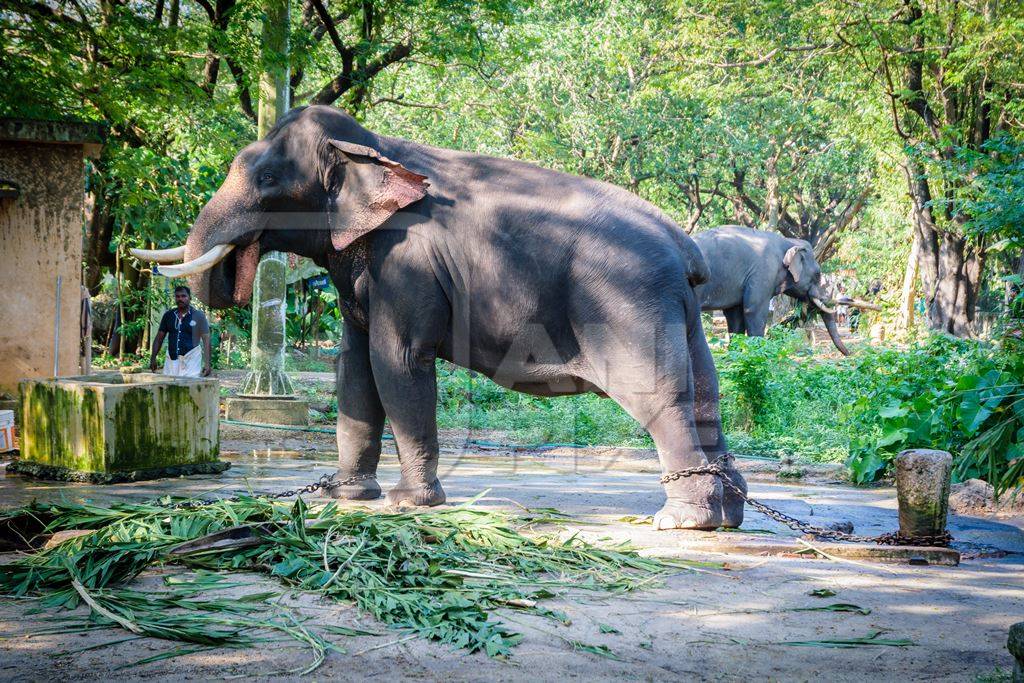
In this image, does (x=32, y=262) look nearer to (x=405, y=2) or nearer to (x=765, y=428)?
(x=405, y=2)

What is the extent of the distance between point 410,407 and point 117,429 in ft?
7.55

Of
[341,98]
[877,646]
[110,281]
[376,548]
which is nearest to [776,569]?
[877,646]

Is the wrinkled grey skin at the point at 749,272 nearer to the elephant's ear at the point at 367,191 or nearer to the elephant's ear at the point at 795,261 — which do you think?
the elephant's ear at the point at 795,261

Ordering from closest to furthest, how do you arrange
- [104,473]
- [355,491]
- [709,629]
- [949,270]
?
[709,629], [355,491], [104,473], [949,270]

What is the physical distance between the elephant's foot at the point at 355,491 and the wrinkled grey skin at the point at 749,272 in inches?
400

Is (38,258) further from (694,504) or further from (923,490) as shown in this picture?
(923,490)

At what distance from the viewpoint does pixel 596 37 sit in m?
20.6

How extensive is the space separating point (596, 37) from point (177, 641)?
18.8m

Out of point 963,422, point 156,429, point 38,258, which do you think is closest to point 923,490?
point 963,422

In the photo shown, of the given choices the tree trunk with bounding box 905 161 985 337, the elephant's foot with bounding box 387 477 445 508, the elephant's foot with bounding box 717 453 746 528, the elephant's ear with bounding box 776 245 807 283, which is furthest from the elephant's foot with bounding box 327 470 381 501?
the elephant's ear with bounding box 776 245 807 283

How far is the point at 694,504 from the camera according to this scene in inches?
215

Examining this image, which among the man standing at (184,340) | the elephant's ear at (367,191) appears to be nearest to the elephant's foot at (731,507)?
the elephant's ear at (367,191)

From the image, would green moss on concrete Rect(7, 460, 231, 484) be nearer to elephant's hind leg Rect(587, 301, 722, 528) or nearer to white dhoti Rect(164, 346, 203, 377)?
elephant's hind leg Rect(587, 301, 722, 528)

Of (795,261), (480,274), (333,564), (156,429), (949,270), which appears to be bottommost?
(333,564)
